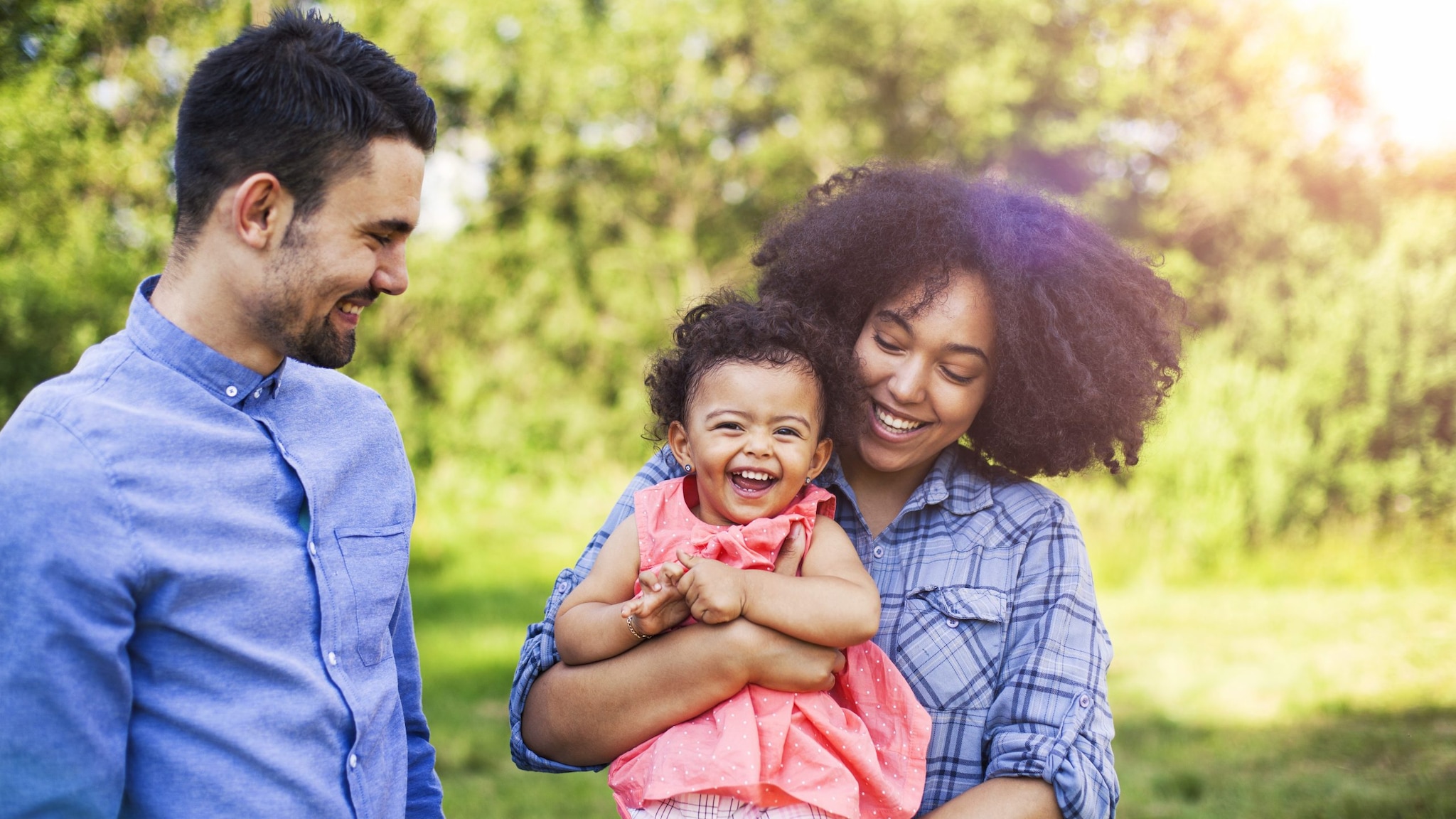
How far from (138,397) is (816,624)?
1.24 m

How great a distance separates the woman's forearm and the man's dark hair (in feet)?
3.38

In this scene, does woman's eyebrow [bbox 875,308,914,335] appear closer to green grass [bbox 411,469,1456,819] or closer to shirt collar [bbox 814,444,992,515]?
shirt collar [bbox 814,444,992,515]

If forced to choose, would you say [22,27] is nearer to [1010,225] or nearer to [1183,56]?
[1010,225]

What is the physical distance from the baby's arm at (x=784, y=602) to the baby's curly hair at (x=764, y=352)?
1.46 feet

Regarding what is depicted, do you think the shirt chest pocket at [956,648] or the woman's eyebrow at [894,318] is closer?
the shirt chest pocket at [956,648]

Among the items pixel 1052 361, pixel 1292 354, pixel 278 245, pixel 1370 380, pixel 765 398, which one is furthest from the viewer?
pixel 1292 354

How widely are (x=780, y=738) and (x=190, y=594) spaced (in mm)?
1049

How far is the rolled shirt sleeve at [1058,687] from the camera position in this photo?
6.56 feet

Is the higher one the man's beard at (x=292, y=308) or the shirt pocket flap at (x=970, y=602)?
the man's beard at (x=292, y=308)

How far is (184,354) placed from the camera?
180 cm

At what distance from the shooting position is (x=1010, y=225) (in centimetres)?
258

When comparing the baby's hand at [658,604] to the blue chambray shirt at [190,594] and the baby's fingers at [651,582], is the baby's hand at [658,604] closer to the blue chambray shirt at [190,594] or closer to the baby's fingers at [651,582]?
the baby's fingers at [651,582]

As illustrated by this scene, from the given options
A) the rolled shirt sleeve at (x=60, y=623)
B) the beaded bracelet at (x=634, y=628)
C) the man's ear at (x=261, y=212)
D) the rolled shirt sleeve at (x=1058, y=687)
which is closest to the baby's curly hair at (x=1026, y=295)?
the rolled shirt sleeve at (x=1058, y=687)

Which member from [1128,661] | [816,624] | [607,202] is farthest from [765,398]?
[607,202]
